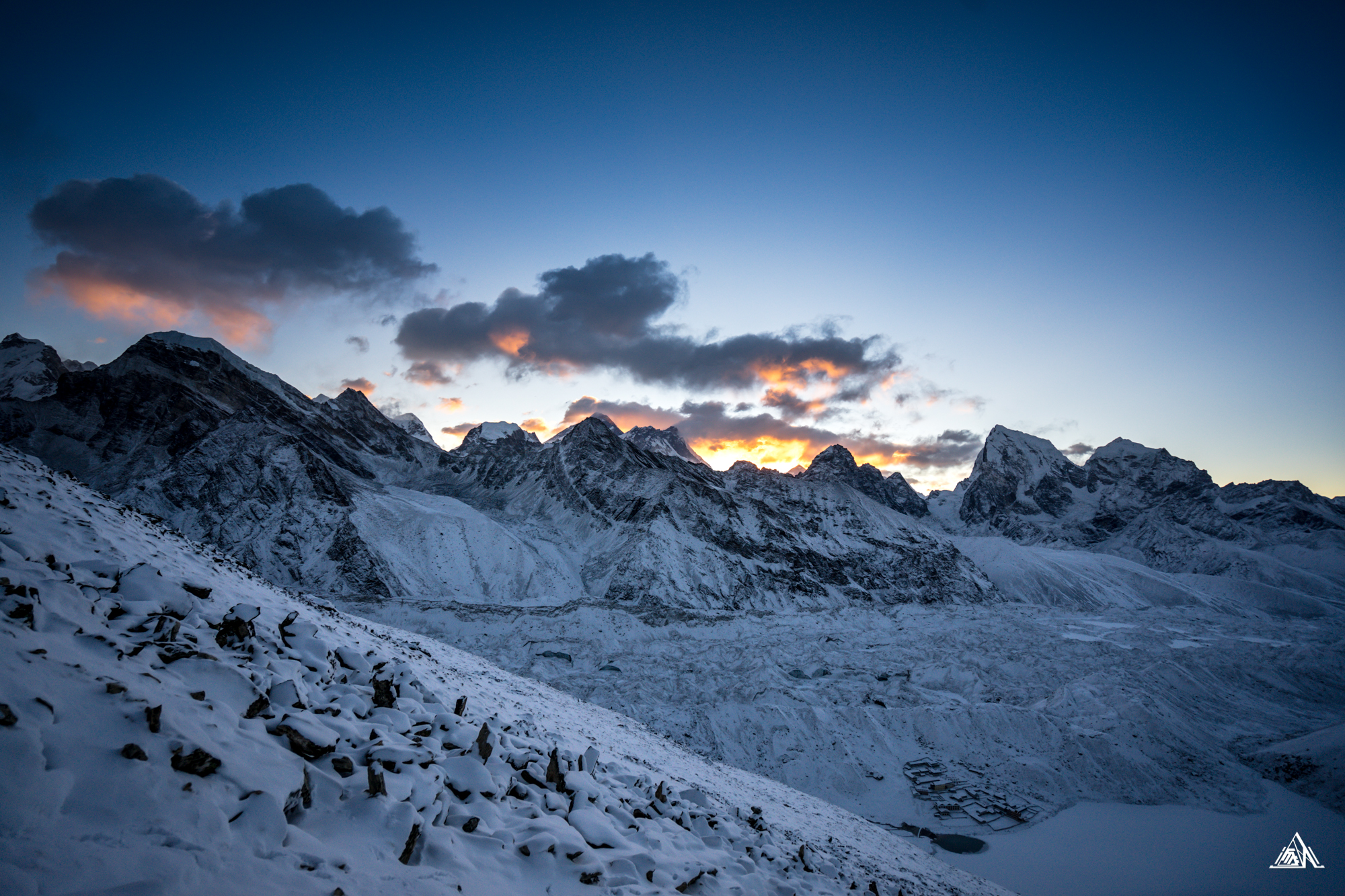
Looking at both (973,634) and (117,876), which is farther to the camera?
(973,634)

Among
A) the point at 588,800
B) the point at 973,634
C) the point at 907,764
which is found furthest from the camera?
the point at 973,634

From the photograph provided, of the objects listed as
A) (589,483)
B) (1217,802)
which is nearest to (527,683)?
(1217,802)

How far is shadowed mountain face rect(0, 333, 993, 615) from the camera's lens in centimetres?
6116

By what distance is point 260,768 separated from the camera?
554cm

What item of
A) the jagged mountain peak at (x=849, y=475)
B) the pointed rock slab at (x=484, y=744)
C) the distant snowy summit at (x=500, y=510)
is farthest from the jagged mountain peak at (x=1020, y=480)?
the pointed rock slab at (x=484, y=744)

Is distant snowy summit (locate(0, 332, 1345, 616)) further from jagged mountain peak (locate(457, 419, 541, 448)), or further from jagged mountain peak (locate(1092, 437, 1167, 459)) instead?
jagged mountain peak (locate(1092, 437, 1167, 459))

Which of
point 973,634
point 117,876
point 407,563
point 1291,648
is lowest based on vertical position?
point 407,563

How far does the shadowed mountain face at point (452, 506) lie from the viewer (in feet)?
201

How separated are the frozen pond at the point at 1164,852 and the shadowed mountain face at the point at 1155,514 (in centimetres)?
11718

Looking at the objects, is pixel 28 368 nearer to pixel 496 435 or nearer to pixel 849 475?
pixel 496 435

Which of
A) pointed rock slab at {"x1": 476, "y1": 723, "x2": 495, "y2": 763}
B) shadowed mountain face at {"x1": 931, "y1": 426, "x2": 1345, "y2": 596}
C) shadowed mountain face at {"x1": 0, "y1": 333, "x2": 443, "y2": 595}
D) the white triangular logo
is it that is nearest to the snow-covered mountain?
shadowed mountain face at {"x1": 0, "y1": 333, "x2": 443, "y2": 595}

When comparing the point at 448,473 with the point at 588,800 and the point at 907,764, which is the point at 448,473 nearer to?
the point at 907,764

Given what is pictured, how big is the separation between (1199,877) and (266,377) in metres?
133

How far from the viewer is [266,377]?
106 m
